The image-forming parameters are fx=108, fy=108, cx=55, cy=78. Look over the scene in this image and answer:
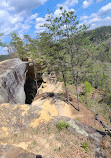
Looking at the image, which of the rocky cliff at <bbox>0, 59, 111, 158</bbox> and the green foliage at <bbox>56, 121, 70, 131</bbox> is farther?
the green foliage at <bbox>56, 121, 70, 131</bbox>

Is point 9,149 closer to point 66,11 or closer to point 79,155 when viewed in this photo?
point 79,155

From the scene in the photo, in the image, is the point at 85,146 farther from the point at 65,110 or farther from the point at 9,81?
the point at 9,81

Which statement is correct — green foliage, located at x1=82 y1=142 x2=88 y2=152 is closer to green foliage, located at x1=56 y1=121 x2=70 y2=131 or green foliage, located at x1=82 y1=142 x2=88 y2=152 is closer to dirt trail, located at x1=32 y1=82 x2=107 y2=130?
green foliage, located at x1=56 y1=121 x2=70 y2=131

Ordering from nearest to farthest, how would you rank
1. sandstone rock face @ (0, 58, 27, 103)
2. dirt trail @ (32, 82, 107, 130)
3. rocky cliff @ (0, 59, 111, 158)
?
rocky cliff @ (0, 59, 111, 158), sandstone rock face @ (0, 58, 27, 103), dirt trail @ (32, 82, 107, 130)

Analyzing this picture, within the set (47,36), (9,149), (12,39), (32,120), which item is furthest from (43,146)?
(12,39)

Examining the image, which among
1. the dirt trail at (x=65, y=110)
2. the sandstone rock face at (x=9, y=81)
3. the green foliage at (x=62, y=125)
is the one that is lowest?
the dirt trail at (x=65, y=110)

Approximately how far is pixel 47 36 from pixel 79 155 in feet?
37.1

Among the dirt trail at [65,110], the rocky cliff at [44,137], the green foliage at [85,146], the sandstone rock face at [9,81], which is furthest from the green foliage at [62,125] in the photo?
the sandstone rock face at [9,81]

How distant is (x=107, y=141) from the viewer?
5246 millimetres

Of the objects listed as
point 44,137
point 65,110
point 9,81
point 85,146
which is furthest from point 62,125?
point 9,81

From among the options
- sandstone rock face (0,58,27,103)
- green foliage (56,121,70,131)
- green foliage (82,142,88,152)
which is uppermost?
sandstone rock face (0,58,27,103)

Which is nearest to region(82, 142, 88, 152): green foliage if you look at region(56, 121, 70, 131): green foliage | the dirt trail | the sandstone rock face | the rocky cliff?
the rocky cliff

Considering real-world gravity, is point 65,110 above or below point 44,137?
below

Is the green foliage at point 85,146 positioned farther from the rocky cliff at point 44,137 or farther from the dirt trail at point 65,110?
the dirt trail at point 65,110
